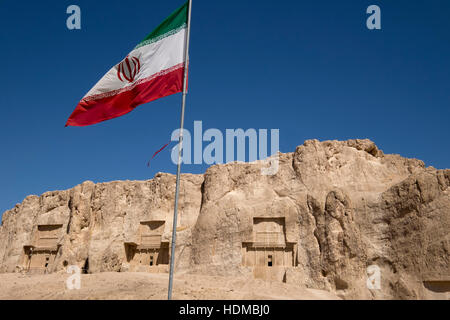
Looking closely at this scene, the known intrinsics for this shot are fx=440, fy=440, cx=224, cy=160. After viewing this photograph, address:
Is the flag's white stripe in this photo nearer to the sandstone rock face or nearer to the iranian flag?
the iranian flag

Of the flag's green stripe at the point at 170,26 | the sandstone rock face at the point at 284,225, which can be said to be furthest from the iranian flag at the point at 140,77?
the sandstone rock face at the point at 284,225

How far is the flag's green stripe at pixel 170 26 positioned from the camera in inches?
567

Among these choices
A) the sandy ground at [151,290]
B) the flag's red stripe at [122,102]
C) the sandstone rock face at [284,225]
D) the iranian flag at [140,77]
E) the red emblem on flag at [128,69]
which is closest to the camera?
the flag's red stripe at [122,102]

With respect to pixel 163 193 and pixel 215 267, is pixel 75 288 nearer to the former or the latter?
pixel 215 267

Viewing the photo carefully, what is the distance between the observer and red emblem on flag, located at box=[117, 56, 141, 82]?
1470cm

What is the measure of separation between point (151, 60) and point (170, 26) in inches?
52.1

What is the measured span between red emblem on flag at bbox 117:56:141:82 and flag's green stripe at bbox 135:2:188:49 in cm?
62

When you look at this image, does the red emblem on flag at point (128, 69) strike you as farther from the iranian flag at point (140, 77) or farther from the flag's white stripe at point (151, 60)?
the flag's white stripe at point (151, 60)

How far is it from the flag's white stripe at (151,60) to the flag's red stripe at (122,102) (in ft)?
0.90

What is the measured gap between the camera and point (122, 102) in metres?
14.6

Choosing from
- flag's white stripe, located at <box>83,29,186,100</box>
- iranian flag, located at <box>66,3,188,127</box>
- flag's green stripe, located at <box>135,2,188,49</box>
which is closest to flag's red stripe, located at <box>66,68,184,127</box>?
iranian flag, located at <box>66,3,188,127</box>

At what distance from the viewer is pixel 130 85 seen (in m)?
14.6

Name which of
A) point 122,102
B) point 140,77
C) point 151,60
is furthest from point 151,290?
point 151,60

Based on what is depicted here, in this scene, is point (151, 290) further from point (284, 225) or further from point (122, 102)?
point (284, 225)
